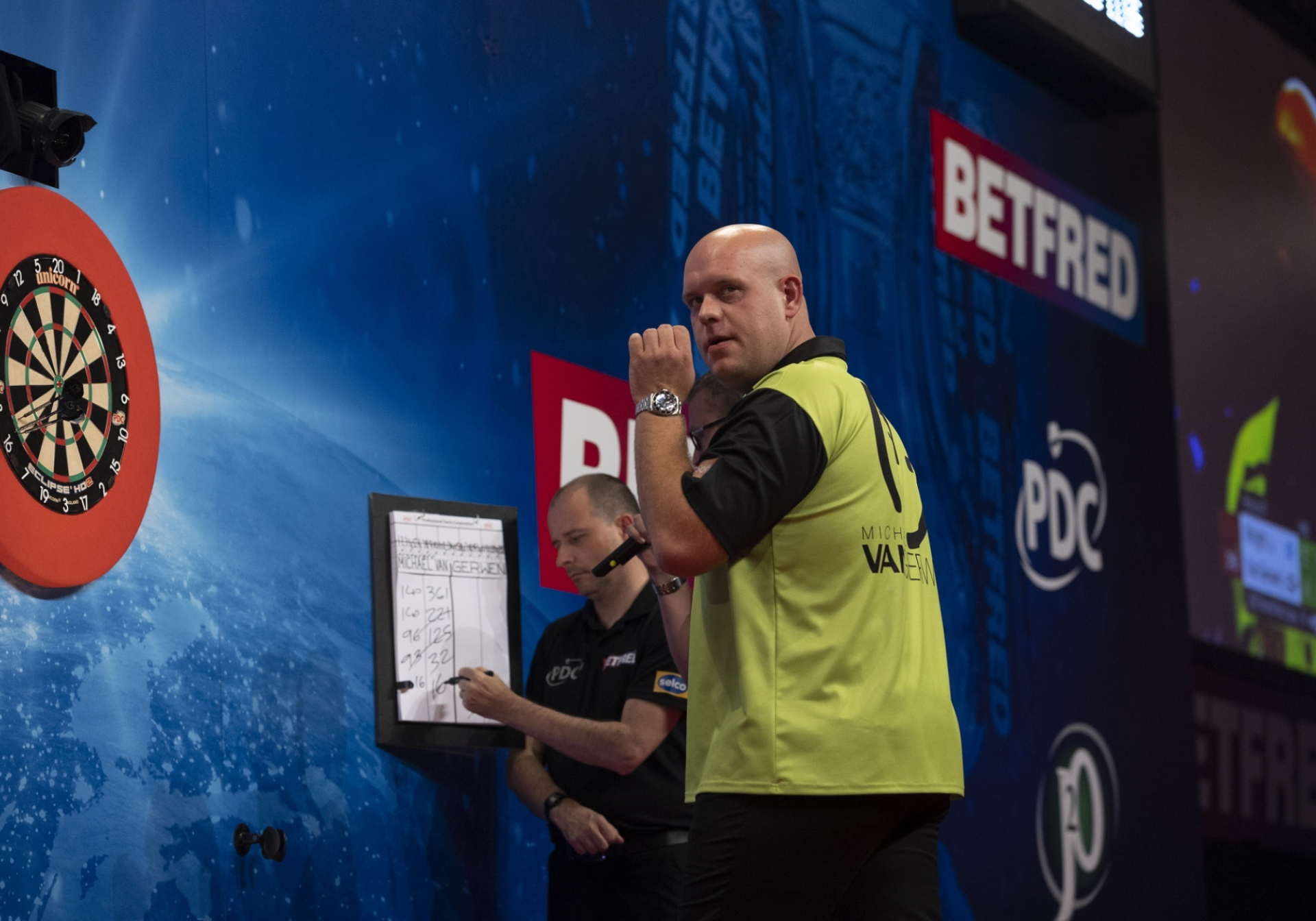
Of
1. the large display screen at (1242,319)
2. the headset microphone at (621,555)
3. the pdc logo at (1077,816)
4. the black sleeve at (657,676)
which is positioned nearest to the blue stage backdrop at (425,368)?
the pdc logo at (1077,816)

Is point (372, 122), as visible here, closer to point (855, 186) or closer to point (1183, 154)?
point (855, 186)

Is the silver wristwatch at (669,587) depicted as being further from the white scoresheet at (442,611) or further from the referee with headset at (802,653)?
the white scoresheet at (442,611)

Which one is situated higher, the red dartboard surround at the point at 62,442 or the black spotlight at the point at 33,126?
the black spotlight at the point at 33,126

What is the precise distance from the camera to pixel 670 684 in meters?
3.32

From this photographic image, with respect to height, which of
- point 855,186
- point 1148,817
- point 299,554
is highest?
point 855,186

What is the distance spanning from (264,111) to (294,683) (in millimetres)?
1246

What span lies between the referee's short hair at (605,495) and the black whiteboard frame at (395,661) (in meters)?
0.31

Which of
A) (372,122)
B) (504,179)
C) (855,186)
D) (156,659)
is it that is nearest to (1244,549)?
(855,186)

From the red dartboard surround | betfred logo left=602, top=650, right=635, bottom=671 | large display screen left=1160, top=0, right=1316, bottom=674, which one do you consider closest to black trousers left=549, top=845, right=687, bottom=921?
betfred logo left=602, top=650, right=635, bottom=671

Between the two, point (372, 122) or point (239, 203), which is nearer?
point (239, 203)

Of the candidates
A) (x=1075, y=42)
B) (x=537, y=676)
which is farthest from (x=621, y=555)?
(x=1075, y=42)

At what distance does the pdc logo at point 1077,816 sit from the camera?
5738 millimetres

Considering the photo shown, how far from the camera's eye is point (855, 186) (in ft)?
17.2

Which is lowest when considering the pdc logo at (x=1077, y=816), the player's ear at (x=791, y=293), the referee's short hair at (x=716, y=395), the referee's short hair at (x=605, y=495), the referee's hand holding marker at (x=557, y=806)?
the pdc logo at (x=1077, y=816)
